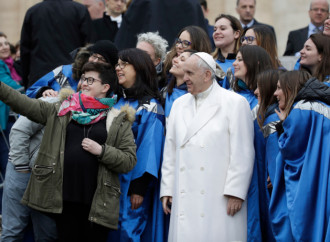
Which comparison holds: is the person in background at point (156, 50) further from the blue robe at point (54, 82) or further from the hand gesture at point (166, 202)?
the hand gesture at point (166, 202)

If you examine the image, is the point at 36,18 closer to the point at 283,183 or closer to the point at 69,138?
the point at 69,138

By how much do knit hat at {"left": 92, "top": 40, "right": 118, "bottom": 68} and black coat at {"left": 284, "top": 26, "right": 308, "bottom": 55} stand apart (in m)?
3.42

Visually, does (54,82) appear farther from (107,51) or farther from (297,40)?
(297,40)

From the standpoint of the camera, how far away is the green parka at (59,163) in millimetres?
5902

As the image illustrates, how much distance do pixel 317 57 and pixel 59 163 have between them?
2.40 metres

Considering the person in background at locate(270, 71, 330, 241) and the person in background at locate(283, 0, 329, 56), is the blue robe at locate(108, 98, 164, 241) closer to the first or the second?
the person in background at locate(270, 71, 330, 241)

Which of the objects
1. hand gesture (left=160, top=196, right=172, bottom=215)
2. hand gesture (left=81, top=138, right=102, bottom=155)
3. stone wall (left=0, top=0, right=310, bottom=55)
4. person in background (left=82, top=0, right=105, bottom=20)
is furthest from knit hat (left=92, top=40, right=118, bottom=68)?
stone wall (left=0, top=0, right=310, bottom=55)

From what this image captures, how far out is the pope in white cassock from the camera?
577 cm

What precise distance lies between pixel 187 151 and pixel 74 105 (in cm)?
103

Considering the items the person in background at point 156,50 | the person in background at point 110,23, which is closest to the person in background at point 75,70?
the person in background at point 156,50

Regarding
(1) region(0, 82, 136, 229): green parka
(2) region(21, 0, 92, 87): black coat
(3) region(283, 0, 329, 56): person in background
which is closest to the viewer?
(1) region(0, 82, 136, 229): green parka

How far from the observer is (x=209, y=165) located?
5820 millimetres

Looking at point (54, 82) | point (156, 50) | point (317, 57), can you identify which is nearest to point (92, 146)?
point (54, 82)

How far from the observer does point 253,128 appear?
600 cm
